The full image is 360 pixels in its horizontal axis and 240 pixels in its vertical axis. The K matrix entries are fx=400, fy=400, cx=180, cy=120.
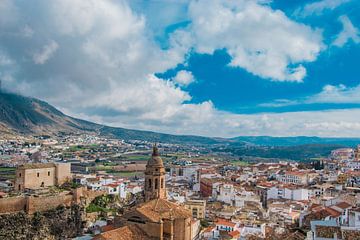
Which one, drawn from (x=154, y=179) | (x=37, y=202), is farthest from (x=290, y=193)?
(x=37, y=202)

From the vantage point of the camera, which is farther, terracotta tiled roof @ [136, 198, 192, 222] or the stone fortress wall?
the stone fortress wall

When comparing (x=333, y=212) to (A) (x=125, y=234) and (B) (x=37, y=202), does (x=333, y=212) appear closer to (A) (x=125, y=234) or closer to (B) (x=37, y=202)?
(A) (x=125, y=234)

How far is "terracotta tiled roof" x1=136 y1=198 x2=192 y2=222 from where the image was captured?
24688 millimetres

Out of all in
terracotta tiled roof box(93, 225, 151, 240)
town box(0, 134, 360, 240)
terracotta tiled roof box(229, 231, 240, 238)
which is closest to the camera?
terracotta tiled roof box(93, 225, 151, 240)

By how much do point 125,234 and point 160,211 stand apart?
11.1 ft

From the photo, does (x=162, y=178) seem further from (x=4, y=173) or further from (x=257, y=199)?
(x=4, y=173)

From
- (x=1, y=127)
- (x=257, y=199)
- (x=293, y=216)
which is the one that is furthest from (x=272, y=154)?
(x=293, y=216)

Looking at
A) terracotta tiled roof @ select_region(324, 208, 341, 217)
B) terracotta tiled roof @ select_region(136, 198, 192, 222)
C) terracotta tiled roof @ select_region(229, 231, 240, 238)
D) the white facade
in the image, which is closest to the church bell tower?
terracotta tiled roof @ select_region(136, 198, 192, 222)

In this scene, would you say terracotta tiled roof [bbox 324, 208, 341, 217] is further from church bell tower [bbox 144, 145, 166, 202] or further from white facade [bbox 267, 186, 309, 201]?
white facade [bbox 267, 186, 309, 201]

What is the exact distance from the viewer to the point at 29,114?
17412cm

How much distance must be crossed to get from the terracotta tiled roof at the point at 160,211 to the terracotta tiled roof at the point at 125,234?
1067mm

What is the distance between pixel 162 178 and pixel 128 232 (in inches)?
291

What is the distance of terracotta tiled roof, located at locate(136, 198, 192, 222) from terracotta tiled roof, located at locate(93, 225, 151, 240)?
1067 mm

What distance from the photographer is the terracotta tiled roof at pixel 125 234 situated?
70.4ft
